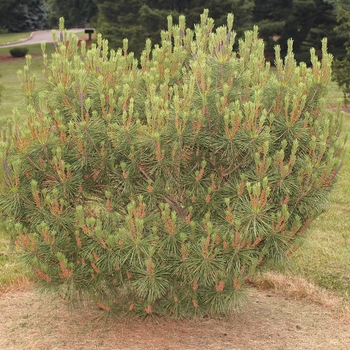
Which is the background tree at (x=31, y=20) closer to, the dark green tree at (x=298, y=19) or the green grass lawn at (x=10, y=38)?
the green grass lawn at (x=10, y=38)

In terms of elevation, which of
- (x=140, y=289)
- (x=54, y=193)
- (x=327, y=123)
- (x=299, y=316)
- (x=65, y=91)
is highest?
(x=65, y=91)

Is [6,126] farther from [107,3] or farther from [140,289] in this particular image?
[107,3]

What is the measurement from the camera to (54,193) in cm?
439

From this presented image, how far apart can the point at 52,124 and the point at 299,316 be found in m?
2.87

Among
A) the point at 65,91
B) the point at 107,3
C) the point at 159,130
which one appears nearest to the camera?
the point at 159,130

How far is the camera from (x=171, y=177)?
4.59 metres

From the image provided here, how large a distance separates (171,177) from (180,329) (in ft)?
4.94

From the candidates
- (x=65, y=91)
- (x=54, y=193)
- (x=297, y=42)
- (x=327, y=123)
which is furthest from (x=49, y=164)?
(x=297, y=42)

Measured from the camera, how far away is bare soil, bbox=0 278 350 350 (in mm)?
5059

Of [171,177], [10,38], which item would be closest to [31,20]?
[10,38]

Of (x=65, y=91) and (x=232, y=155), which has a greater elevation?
(x=65, y=91)

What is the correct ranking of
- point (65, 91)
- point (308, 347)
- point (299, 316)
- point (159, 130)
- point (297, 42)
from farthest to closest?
point (297, 42) → point (299, 316) → point (308, 347) → point (65, 91) → point (159, 130)

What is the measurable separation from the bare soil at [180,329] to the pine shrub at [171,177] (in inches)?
14.2

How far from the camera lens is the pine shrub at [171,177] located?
4.41m
